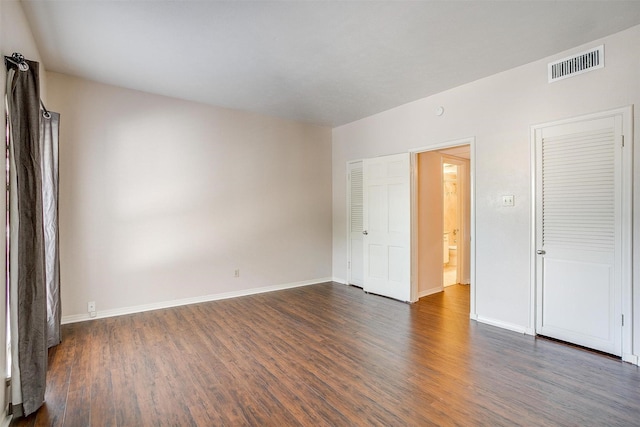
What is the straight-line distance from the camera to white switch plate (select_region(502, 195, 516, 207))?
3.59 meters

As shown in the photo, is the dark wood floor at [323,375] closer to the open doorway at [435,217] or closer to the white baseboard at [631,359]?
the white baseboard at [631,359]

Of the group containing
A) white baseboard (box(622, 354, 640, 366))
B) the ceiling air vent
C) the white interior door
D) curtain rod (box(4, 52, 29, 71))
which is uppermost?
the ceiling air vent

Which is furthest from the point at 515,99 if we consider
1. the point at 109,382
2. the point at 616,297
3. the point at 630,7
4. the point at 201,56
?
the point at 109,382

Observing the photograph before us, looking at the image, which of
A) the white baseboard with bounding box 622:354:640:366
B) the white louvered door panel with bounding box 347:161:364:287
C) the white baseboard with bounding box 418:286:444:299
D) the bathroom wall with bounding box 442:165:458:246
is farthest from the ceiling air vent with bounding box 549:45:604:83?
the bathroom wall with bounding box 442:165:458:246

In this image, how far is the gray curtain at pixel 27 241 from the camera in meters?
2.08

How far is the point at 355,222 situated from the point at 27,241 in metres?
4.39

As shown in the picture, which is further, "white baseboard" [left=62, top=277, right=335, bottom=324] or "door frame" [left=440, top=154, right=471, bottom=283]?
"door frame" [left=440, top=154, right=471, bottom=283]

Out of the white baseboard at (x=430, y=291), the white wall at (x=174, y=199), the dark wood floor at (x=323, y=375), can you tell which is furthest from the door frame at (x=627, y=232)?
the white wall at (x=174, y=199)

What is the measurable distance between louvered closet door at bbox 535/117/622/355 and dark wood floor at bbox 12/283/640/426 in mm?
265

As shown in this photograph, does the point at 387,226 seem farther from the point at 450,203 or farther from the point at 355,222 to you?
the point at 450,203

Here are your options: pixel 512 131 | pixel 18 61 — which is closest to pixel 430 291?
pixel 512 131

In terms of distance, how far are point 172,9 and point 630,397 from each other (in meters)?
4.38

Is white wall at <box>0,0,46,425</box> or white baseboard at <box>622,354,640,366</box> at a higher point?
white wall at <box>0,0,46,425</box>

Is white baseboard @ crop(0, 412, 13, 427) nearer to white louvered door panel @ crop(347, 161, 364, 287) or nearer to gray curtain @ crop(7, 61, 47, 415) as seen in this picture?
gray curtain @ crop(7, 61, 47, 415)
